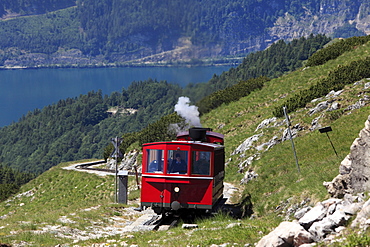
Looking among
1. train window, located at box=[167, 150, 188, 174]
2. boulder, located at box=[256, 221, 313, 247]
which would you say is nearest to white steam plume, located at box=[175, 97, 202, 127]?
train window, located at box=[167, 150, 188, 174]

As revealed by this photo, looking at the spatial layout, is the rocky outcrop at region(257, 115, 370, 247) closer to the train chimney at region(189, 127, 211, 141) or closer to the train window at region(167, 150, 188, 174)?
the train window at region(167, 150, 188, 174)

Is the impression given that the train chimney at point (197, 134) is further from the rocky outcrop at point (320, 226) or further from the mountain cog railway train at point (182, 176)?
the rocky outcrop at point (320, 226)

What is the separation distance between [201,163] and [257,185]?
7.91 m

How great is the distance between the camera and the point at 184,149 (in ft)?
75.0

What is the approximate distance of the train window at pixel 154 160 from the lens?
2327 centimetres

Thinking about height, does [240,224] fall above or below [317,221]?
below

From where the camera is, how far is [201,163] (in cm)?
2317

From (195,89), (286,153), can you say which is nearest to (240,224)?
(286,153)

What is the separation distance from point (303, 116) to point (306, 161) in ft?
52.9

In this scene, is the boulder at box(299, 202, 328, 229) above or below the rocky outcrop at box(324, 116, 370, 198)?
below

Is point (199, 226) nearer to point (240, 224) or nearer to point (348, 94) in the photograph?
point (240, 224)

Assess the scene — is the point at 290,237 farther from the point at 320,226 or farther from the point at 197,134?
the point at 197,134

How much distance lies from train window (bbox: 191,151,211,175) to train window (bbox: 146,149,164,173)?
158 cm

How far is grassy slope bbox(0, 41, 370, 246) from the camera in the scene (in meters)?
18.7
